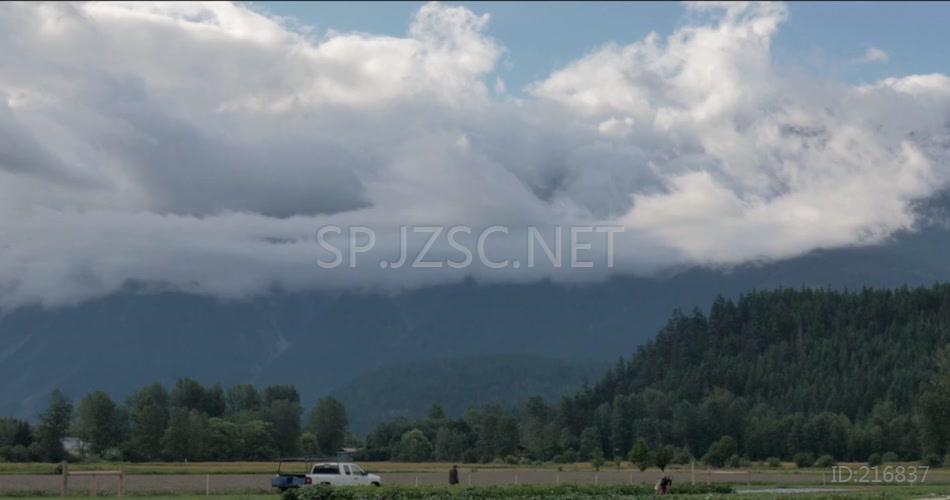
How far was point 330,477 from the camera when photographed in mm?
92125

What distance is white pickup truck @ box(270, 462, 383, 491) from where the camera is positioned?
9044 cm

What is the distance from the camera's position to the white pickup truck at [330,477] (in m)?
90.4

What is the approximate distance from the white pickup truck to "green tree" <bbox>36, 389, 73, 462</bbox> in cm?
9226

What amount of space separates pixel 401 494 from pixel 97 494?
21758mm

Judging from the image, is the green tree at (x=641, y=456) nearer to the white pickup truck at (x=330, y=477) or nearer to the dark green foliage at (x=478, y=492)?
the dark green foliage at (x=478, y=492)

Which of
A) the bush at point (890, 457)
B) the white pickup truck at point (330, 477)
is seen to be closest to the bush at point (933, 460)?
the bush at point (890, 457)

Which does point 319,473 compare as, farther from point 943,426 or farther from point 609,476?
point 943,426

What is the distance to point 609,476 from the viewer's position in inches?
4911

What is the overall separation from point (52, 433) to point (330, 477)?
101 metres

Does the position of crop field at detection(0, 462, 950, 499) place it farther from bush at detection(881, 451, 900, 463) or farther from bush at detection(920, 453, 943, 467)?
bush at detection(881, 451, 900, 463)

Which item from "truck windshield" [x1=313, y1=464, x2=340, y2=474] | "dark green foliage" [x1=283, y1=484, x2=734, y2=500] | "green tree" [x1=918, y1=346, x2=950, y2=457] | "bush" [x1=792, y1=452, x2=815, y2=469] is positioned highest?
"green tree" [x1=918, y1=346, x2=950, y2=457]

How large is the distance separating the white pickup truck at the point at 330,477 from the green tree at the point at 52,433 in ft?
303

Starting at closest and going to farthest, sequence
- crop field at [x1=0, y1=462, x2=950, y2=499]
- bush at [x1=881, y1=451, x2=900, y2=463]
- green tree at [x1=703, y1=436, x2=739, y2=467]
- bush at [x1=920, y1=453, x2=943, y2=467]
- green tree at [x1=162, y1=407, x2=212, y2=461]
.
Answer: crop field at [x1=0, y1=462, x2=950, y2=499] → bush at [x1=920, y1=453, x2=943, y2=467] → green tree at [x1=703, y1=436, x2=739, y2=467] → bush at [x1=881, y1=451, x2=900, y2=463] → green tree at [x1=162, y1=407, x2=212, y2=461]

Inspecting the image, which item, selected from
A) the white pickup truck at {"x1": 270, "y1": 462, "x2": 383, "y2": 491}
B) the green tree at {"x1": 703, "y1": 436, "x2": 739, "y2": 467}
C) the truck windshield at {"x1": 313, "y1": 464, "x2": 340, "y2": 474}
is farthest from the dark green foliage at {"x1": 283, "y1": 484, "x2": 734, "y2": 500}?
the green tree at {"x1": 703, "y1": 436, "x2": 739, "y2": 467}
